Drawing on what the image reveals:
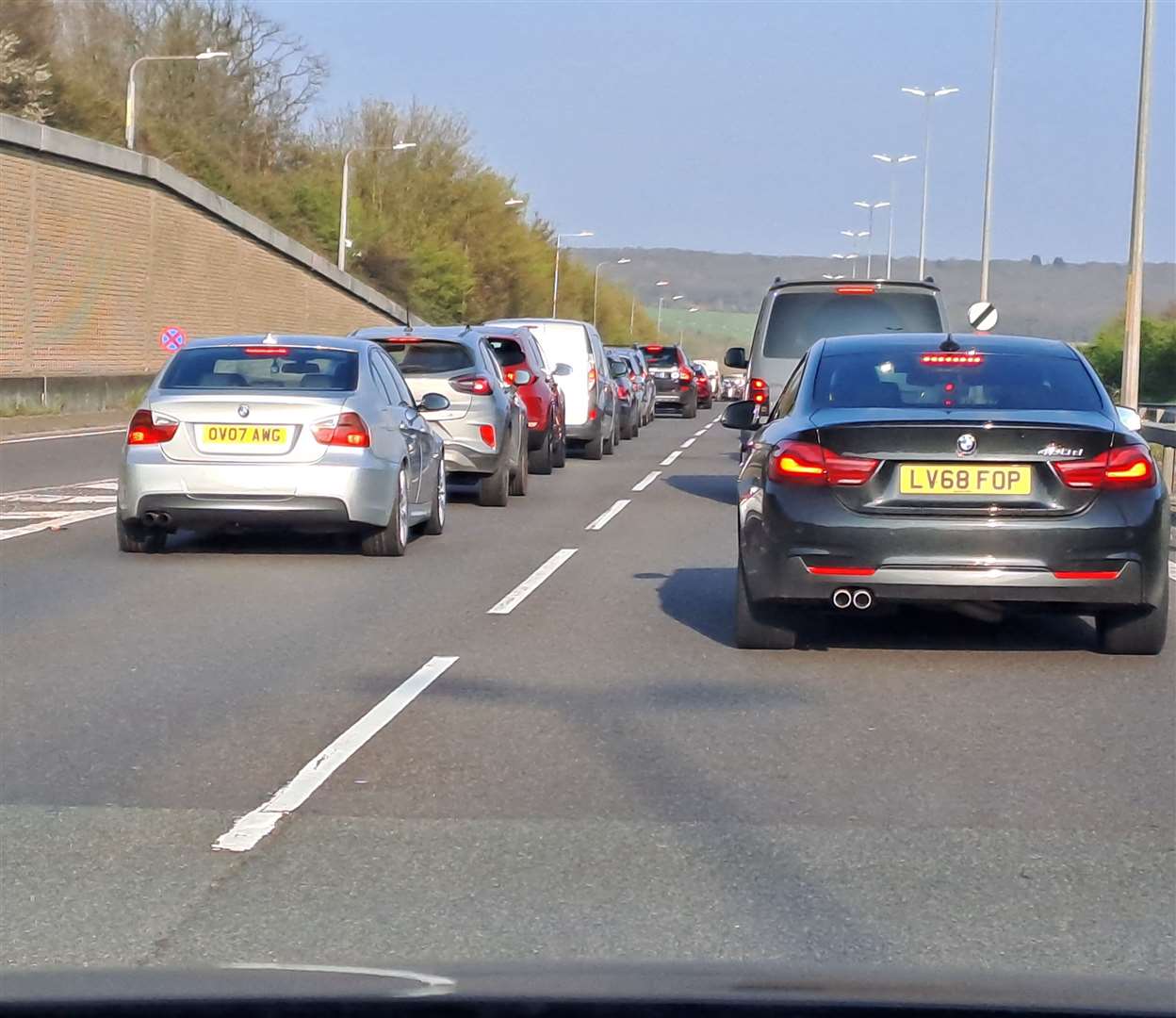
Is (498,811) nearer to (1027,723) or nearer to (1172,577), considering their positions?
(1027,723)

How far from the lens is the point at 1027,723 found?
7777 mm

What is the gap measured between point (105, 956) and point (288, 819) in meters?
1.45

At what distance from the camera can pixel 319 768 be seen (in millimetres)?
6859

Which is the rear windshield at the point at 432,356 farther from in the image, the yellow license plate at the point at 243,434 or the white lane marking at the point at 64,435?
the white lane marking at the point at 64,435

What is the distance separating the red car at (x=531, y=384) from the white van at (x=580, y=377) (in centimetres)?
277

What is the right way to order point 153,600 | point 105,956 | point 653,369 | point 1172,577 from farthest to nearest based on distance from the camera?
point 653,369
point 1172,577
point 153,600
point 105,956

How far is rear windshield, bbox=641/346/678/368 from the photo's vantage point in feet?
172

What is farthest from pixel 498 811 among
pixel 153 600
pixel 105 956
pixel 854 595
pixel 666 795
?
pixel 153 600

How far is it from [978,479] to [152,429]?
20.0ft

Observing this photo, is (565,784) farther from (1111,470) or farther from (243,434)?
(243,434)

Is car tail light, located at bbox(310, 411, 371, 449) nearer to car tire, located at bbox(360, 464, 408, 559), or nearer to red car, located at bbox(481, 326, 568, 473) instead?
car tire, located at bbox(360, 464, 408, 559)

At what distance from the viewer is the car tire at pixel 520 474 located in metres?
19.3

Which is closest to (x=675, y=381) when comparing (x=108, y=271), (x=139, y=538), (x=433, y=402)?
(x=108, y=271)

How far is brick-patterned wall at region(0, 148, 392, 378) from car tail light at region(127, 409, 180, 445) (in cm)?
2946
